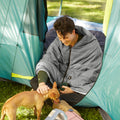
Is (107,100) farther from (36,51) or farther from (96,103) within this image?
(36,51)

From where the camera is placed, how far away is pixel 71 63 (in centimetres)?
221

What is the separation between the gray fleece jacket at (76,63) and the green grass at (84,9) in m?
1.37

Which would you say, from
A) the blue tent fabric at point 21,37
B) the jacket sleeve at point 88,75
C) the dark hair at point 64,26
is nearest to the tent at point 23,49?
the blue tent fabric at point 21,37

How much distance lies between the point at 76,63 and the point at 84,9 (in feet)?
5.20

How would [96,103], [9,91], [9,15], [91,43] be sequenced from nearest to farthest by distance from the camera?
[96,103] < [91,43] < [9,15] < [9,91]

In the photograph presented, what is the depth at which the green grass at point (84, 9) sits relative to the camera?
10.9ft

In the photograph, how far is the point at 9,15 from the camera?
87.6 inches

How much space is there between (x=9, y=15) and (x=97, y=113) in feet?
4.69

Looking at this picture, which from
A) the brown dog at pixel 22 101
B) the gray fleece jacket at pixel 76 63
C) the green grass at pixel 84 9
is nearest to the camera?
the brown dog at pixel 22 101

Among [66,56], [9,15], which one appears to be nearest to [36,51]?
[66,56]

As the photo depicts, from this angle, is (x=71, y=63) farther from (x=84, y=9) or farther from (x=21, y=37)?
(x=84, y=9)

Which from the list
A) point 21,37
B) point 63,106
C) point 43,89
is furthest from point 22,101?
point 21,37

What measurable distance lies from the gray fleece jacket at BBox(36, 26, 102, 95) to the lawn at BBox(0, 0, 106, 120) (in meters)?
0.28

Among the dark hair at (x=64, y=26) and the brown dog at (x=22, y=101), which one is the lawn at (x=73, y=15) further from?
the dark hair at (x=64, y=26)
